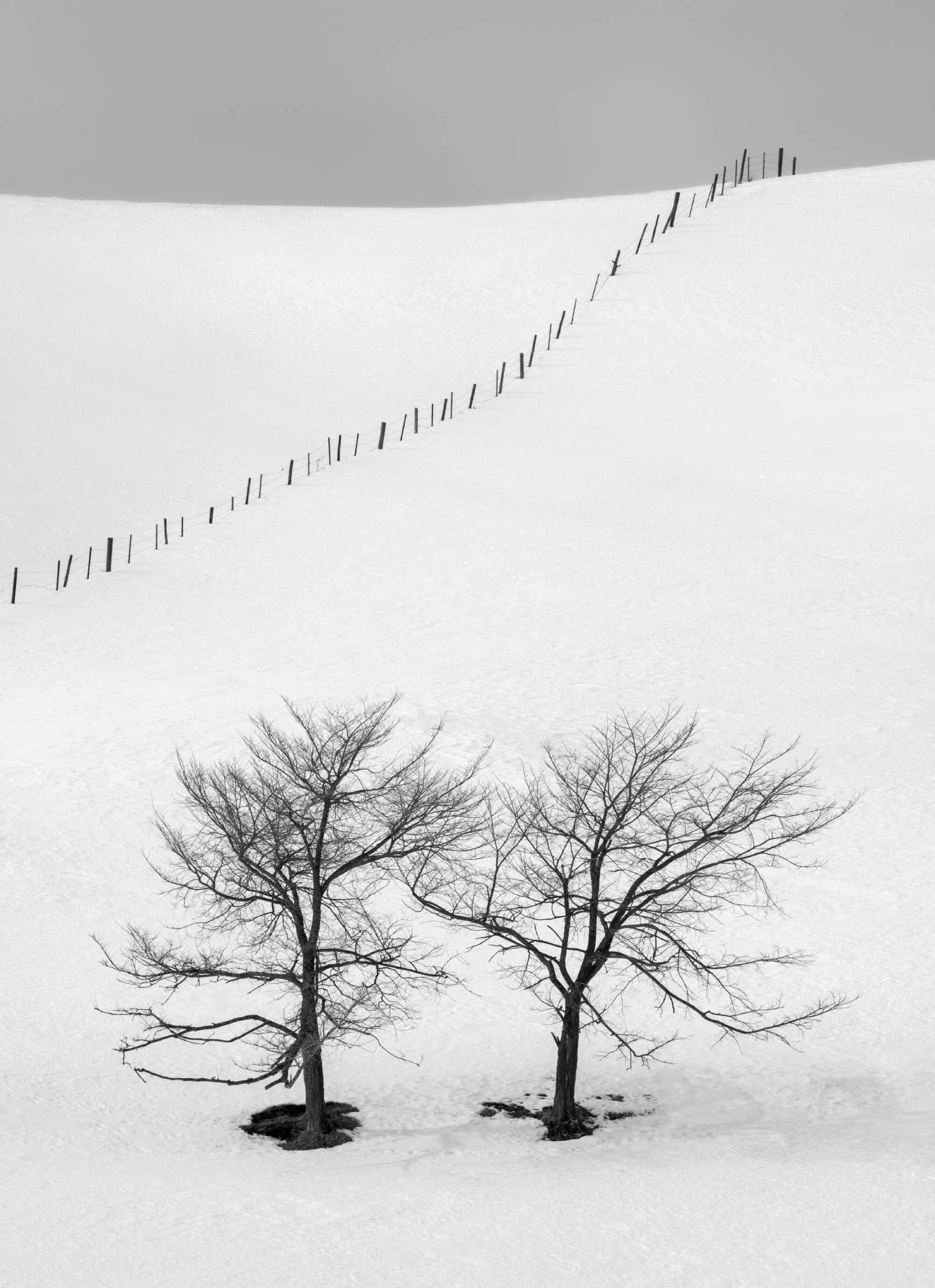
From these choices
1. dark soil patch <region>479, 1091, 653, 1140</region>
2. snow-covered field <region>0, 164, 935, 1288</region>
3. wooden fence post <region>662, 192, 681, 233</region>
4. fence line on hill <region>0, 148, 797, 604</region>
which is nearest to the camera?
snow-covered field <region>0, 164, 935, 1288</region>

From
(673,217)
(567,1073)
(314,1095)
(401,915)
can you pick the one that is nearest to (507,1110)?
(567,1073)

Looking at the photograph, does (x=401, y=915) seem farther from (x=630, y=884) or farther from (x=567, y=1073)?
(x=567, y=1073)

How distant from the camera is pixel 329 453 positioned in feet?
151

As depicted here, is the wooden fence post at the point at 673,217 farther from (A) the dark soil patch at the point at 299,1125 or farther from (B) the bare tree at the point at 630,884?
(A) the dark soil patch at the point at 299,1125

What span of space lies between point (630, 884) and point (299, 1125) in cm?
783

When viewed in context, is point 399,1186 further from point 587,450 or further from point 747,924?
point 587,450

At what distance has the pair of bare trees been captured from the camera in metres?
14.8

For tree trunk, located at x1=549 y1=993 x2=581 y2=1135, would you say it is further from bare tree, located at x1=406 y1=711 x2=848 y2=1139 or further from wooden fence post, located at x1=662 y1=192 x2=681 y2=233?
wooden fence post, located at x1=662 y1=192 x2=681 y2=233

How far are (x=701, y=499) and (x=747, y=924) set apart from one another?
23132mm

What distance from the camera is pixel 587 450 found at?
46.5 metres

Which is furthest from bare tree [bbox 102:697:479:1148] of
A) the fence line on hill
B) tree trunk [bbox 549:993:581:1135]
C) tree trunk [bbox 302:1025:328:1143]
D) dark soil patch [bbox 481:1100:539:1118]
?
the fence line on hill

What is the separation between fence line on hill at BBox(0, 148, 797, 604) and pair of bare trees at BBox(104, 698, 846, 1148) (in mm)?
18585

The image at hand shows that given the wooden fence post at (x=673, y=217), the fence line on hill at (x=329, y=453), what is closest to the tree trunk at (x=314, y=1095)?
the fence line on hill at (x=329, y=453)

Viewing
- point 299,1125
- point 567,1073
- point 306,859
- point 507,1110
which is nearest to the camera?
point 306,859
